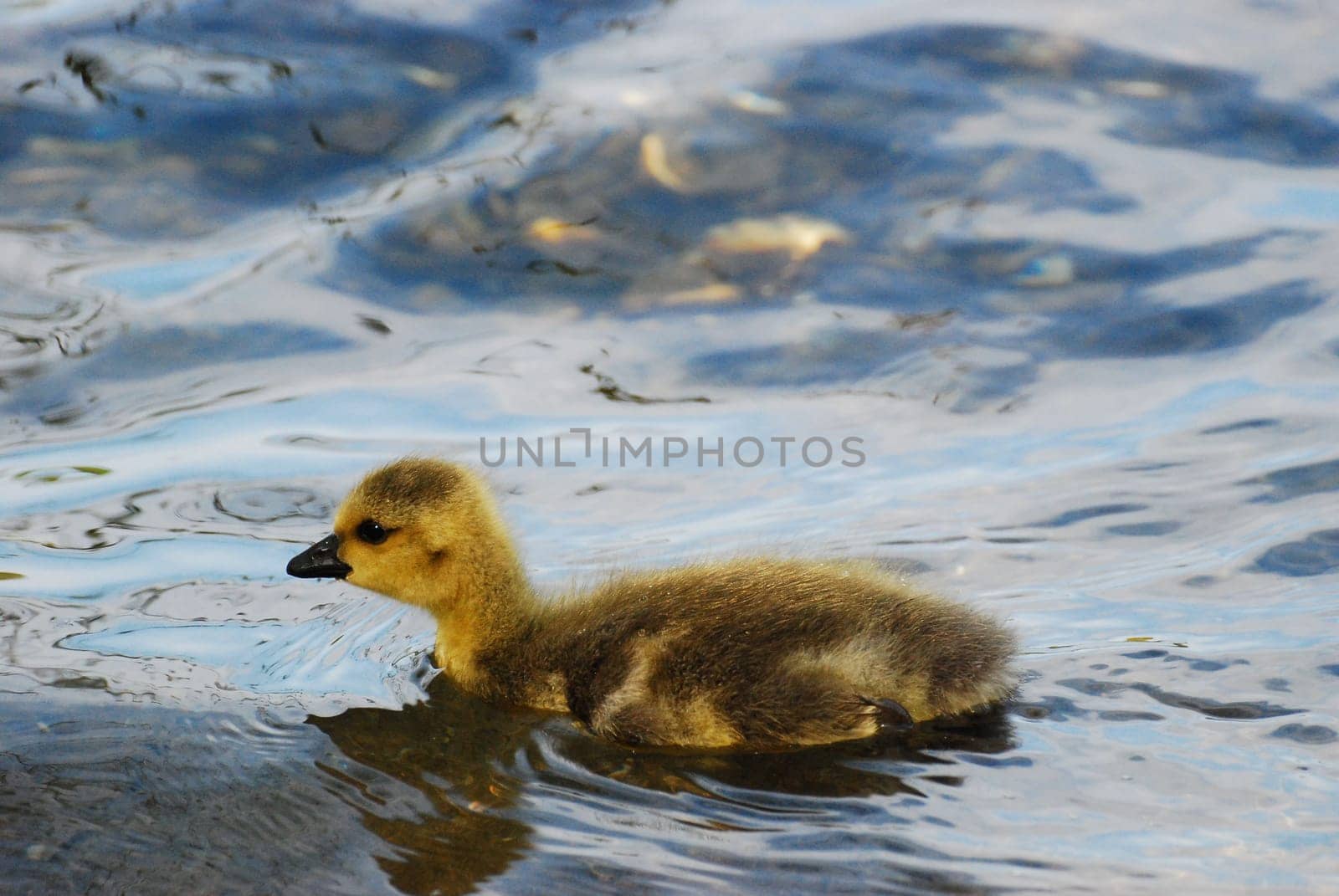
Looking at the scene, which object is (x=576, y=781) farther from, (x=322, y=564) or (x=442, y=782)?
(x=322, y=564)

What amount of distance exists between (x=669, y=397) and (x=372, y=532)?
6.71 ft

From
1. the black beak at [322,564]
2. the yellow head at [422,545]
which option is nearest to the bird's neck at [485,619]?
the yellow head at [422,545]

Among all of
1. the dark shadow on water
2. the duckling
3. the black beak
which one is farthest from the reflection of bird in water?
the black beak

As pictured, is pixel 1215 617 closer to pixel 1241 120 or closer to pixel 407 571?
pixel 407 571

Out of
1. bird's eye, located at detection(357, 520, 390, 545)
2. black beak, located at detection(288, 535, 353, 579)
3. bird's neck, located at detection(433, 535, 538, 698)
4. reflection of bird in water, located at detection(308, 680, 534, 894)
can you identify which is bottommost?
reflection of bird in water, located at detection(308, 680, 534, 894)

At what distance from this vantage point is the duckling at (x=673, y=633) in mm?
3947

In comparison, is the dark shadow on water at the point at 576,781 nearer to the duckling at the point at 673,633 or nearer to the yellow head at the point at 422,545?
the duckling at the point at 673,633

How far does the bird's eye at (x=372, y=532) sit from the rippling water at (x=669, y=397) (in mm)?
355

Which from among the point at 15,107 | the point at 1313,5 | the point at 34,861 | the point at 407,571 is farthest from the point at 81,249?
the point at 1313,5

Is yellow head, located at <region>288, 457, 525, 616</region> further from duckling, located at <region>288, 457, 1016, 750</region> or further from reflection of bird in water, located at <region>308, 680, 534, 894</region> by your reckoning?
reflection of bird in water, located at <region>308, 680, 534, 894</region>

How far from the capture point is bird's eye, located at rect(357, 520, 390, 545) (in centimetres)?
453

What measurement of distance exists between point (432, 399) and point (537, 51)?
3.10m

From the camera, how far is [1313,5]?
8.99 meters

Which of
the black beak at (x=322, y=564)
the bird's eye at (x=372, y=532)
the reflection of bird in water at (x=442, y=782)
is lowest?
the reflection of bird in water at (x=442, y=782)
